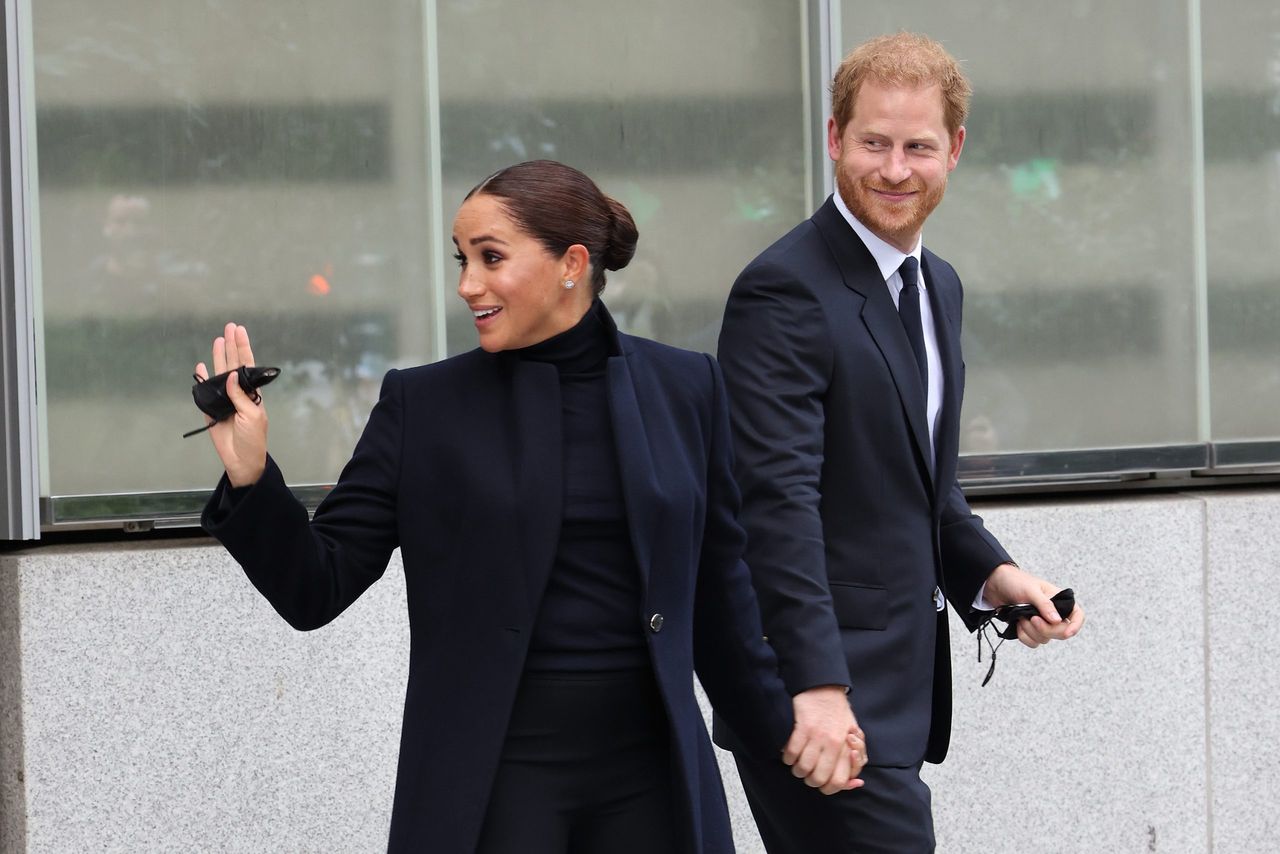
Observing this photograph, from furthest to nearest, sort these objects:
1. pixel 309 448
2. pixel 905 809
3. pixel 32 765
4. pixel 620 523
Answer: pixel 309 448
pixel 32 765
pixel 905 809
pixel 620 523

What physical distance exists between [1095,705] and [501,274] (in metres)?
3.74

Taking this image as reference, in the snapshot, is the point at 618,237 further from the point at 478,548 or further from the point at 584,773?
the point at 584,773

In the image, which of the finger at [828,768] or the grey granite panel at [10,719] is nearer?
the finger at [828,768]

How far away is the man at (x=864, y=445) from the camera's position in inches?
130

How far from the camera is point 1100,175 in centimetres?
625

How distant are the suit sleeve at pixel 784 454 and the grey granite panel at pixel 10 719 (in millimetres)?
2587

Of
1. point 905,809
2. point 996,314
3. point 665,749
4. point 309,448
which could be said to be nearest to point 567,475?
point 665,749

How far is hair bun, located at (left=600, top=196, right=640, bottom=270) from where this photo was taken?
3143mm

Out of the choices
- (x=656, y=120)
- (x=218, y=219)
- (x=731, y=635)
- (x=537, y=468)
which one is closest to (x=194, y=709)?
(x=218, y=219)

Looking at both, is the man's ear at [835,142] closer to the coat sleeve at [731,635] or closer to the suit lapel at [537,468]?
the coat sleeve at [731,635]

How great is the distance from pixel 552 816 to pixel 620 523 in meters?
0.50

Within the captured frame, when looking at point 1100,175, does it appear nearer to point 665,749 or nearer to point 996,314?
point 996,314

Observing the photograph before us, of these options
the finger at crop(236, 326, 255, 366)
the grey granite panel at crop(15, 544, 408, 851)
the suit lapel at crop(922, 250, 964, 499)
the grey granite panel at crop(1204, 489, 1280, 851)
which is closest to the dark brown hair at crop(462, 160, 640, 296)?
the finger at crop(236, 326, 255, 366)

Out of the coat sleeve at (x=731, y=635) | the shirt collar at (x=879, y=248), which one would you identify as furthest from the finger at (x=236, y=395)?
the shirt collar at (x=879, y=248)
